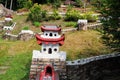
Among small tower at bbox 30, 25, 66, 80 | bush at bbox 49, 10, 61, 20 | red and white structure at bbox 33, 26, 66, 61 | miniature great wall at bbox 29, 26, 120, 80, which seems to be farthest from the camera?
bush at bbox 49, 10, 61, 20

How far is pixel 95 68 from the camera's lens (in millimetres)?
26219

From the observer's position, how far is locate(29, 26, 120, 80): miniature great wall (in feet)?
76.2

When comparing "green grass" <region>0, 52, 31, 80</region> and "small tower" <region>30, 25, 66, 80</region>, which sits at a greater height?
"small tower" <region>30, 25, 66, 80</region>

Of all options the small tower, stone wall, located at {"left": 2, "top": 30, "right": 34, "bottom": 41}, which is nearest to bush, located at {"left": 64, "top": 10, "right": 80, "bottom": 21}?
stone wall, located at {"left": 2, "top": 30, "right": 34, "bottom": 41}

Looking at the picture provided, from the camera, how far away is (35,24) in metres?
41.2

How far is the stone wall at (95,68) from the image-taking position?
81.8 feet

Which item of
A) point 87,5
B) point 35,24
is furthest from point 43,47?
point 87,5

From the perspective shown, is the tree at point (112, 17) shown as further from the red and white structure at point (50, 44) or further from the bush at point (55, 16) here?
the bush at point (55, 16)

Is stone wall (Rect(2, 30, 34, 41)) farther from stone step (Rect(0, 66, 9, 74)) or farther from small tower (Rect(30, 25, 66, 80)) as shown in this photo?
small tower (Rect(30, 25, 66, 80))

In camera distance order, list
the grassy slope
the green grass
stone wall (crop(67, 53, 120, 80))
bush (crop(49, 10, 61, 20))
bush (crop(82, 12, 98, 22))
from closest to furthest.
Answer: stone wall (crop(67, 53, 120, 80)) → the green grass → the grassy slope → bush (crop(82, 12, 98, 22)) → bush (crop(49, 10, 61, 20))

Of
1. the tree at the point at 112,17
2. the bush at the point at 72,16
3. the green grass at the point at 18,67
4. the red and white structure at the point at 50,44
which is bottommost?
the green grass at the point at 18,67

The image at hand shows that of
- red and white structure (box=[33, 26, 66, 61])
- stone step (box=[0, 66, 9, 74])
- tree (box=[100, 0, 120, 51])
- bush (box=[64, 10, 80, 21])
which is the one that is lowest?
stone step (box=[0, 66, 9, 74])

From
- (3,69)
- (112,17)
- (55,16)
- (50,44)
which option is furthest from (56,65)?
(55,16)

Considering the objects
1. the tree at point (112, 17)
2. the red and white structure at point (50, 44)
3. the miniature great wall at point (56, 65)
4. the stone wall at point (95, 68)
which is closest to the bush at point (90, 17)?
the stone wall at point (95, 68)
